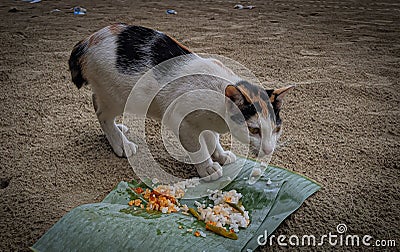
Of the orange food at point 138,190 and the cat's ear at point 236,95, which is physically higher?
the cat's ear at point 236,95

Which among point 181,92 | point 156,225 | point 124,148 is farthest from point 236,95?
point 124,148

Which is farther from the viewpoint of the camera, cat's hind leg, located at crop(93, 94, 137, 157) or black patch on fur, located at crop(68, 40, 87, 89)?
cat's hind leg, located at crop(93, 94, 137, 157)

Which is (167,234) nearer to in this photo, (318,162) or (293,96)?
(318,162)

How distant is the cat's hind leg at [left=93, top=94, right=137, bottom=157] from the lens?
2346 mm

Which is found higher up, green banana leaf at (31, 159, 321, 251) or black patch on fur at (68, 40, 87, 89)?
black patch on fur at (68, 40, 87, 89)

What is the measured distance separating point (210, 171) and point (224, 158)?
147 millimetres

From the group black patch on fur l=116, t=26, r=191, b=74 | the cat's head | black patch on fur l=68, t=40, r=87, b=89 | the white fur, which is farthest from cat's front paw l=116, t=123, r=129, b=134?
the cat's head

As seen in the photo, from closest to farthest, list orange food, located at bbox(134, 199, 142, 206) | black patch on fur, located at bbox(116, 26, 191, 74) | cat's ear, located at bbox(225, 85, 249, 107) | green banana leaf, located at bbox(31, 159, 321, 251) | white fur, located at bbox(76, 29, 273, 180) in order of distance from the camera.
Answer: green banana leaf, located at bbox(31, 159, 321, 251), cat's ear, located at bbox(225, 85, 249, 107), orange food, located at bbox(134, 199, 142, 206), white fur, located at bbox(76, 29, 273, 180), black patch on fur, located at bbox(116, 26, 191, 74)

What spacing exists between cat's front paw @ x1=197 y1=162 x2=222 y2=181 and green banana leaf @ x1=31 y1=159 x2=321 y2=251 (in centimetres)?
20

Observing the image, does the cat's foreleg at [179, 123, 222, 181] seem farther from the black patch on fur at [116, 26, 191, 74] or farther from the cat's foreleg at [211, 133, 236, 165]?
the black patch on fur at [116, 26, 191, 74]

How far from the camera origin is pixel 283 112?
281cm

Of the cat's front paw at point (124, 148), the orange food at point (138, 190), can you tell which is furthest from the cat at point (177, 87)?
the orange food at point (138, 190)

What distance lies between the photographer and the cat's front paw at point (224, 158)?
85.5 inches

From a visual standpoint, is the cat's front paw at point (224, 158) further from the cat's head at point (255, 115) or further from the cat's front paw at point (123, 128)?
the cat's front paw at point (123, 128)
